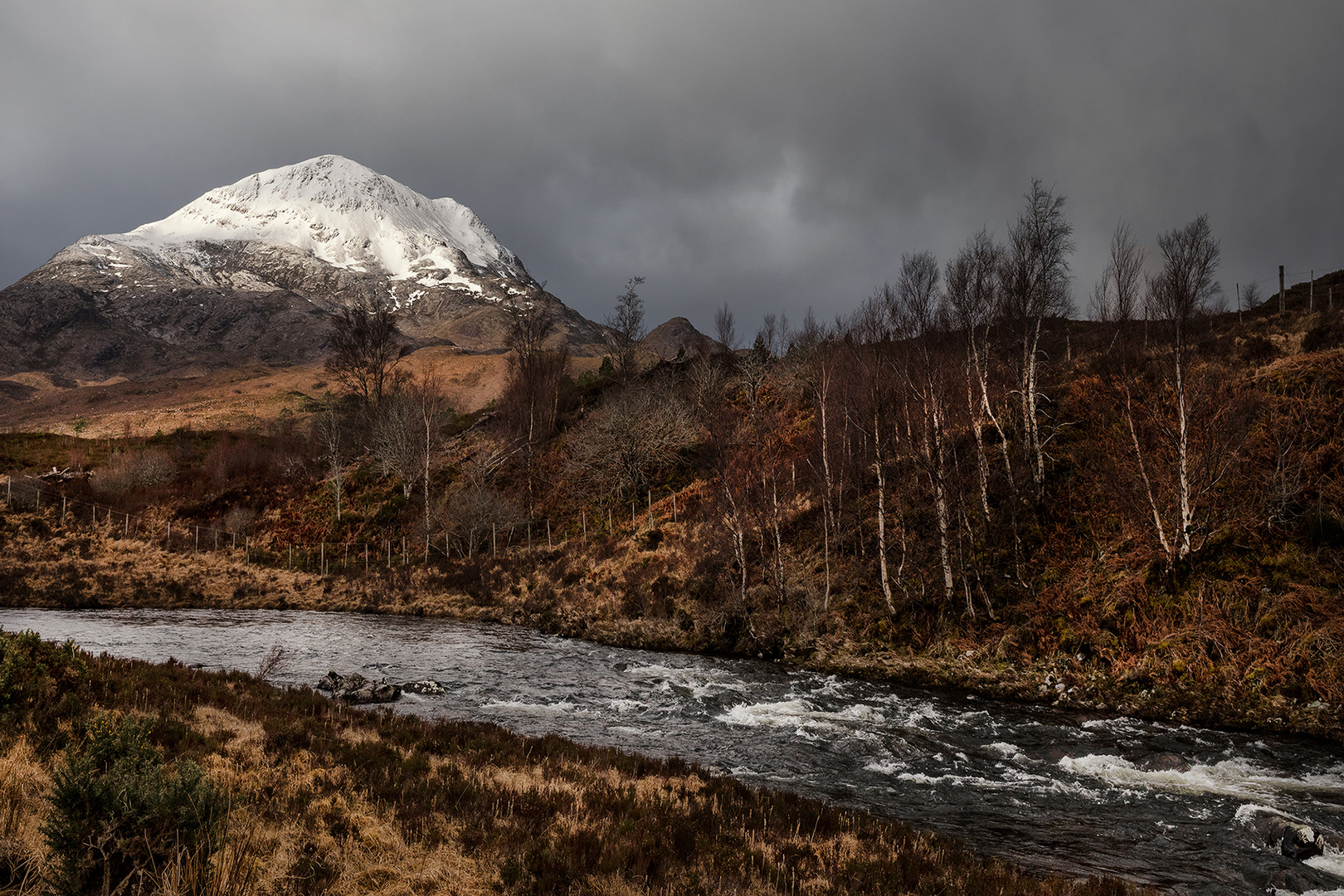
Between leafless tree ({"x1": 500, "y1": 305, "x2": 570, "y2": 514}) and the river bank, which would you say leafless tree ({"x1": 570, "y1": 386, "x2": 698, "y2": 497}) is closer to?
leafless tree ({"x1": 500, "y1": 305, "x2": 570, "y2": 514})

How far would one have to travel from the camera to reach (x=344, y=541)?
52.0m

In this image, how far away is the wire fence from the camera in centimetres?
4425

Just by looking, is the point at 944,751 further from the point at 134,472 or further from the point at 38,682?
the point at 134,472

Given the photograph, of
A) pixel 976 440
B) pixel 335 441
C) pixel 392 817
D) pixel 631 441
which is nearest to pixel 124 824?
pixel 392 817

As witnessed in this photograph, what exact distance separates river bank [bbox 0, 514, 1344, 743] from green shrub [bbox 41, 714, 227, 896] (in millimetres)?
18140

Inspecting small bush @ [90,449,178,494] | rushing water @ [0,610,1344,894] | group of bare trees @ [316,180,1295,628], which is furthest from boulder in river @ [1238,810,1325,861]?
small bush @ [90,449,178,494]

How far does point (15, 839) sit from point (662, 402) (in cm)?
4925

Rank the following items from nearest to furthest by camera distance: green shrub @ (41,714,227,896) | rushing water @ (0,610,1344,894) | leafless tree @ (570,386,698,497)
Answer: green shrub @ (41,714,227,896) → rushing water @ (0,610,1344,894) → leafless tree @ (570,386,698,497)

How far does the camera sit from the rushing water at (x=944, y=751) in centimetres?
902

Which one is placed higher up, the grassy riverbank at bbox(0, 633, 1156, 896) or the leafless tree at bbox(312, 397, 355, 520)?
the leafless tree at bbox(312, 397, 355, 520)

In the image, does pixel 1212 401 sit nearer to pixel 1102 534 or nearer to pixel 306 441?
pixel 1102 534

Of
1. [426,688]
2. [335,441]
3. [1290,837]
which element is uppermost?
[335,441]

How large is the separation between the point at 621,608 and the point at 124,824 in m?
26.3

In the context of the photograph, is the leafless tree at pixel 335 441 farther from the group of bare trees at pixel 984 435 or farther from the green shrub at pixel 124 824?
the green shrub at pixel 124 824
